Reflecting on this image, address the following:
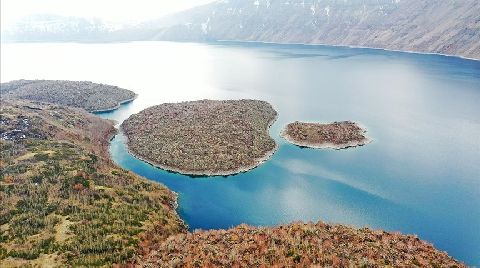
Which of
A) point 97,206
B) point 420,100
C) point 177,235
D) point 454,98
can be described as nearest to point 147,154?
point 97,206

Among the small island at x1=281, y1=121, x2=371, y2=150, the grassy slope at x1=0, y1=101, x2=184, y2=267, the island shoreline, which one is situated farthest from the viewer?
the small island at x1=281, y1=121, x2=371, y2=150

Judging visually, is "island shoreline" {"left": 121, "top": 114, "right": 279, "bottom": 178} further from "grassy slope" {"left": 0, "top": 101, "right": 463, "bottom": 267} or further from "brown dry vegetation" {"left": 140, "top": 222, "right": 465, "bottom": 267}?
"brown dry vegetation" {"left": 140, "top": 222, "right": 465, "bottom": 267}

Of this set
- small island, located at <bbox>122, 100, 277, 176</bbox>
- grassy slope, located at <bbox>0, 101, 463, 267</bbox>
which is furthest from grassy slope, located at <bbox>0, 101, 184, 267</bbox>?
small island, located at <bbox>122, 100, 277, 176</bbox>

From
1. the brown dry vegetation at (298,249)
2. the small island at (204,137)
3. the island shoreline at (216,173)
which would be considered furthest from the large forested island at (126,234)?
the small island at (204,137)

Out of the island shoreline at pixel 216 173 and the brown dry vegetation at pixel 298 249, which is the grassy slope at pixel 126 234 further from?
the island shoreline at pixel 216 173

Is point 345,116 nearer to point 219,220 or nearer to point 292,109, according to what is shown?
point 292,109

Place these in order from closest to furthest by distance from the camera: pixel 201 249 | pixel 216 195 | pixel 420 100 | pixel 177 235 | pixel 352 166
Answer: pixel 201 249, pixel 177 235, pixel 216 195, pixel 352 166, pixel 420 100
